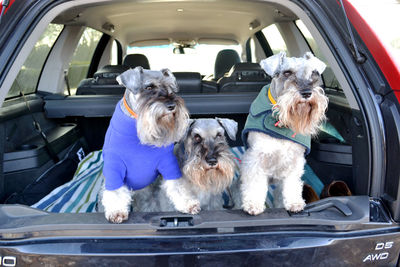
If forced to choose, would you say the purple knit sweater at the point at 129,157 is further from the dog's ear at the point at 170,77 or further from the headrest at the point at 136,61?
the headrest at the point at 136,61

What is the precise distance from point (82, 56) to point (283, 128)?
11.3 feet

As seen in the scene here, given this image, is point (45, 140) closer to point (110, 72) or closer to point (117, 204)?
point (110, 72)

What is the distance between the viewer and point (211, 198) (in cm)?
264

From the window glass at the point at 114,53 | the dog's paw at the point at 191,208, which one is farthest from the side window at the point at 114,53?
the dog's paw at the point at 191,208

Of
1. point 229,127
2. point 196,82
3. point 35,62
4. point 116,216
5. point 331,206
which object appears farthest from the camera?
point 196,82

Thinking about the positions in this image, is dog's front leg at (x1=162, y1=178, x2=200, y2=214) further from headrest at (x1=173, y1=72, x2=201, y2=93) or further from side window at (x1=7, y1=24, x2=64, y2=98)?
side window at (x1=7, y1=24, x2=64, y2=98)

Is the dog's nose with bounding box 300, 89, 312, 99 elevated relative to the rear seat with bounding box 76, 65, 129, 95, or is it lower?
lower

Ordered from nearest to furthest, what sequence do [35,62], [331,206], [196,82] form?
1. [331,206]
2. [35,62]
3. [196,82]

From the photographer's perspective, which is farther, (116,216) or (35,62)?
(35,62)

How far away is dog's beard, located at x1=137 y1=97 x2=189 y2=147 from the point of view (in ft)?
6.79

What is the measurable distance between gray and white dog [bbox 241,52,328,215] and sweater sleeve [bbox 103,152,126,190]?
2.74 feet

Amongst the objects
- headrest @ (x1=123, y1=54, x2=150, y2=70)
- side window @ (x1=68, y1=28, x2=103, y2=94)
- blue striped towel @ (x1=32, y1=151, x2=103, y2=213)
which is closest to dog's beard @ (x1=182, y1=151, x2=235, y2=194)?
blue striped towel @ (x1=32, y1=151, x2=103, y2=213)

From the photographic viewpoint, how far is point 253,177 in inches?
94.0

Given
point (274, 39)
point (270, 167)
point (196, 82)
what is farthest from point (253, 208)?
point (274, 39)
